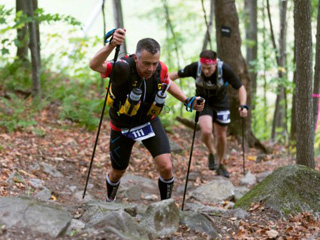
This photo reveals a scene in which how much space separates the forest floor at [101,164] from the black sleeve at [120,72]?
1.92 metres

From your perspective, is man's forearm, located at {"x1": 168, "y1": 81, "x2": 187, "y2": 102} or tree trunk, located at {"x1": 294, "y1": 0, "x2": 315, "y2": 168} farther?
tree trunk, located at {"x1": 294, "y1": 0, "x2": 315, "y2": 168}

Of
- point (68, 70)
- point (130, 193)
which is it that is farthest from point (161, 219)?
point (68, 70)

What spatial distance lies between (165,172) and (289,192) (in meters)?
1.80

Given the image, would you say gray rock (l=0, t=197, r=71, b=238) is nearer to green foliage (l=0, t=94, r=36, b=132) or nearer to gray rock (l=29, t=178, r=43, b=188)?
gray rock (l=29, t=178, r=43, b=188)

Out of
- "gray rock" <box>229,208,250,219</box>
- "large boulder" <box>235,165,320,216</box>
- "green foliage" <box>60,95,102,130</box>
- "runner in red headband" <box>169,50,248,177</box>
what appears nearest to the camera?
"gray rock" <box>229,208,250,219</box>

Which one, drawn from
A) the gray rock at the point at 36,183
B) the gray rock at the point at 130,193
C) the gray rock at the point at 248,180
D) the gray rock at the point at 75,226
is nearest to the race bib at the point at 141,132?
the gray rock at the point at 75,226

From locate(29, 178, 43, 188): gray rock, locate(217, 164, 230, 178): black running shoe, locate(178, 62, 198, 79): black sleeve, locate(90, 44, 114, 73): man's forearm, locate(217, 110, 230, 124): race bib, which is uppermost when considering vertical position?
locate(90, 44, 114, 73): man's forearm

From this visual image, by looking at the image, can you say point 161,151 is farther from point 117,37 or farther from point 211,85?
point 211,85

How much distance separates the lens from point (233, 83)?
9.14 m

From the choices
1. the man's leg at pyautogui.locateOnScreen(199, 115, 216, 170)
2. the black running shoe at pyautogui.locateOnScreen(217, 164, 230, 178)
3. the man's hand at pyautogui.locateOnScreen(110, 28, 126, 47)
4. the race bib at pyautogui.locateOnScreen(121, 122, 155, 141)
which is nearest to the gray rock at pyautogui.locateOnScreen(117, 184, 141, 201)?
the man's leg at pyautogui.locateOnScreen(199, 115, 216, 170)

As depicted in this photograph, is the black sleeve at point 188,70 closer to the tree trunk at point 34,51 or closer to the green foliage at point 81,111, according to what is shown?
the green foliage at point 81,111

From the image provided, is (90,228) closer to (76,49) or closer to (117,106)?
(117,106)

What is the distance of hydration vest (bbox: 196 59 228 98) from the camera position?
29.2 ft

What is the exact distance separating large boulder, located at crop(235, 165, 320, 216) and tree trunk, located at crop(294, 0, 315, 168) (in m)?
0.85
